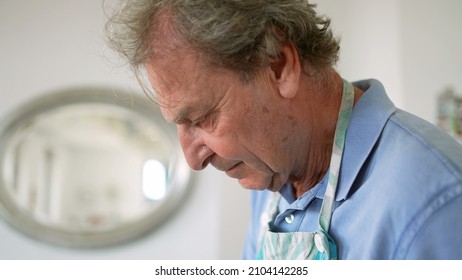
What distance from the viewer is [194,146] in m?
0.59

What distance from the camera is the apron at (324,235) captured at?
53 cm

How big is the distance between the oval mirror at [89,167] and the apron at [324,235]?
88cm

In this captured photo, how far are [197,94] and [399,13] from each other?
0.88 metres

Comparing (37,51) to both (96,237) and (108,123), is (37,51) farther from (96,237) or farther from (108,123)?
(96,237)

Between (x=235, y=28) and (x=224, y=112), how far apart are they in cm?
10

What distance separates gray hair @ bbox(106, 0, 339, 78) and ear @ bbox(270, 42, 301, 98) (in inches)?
0.5

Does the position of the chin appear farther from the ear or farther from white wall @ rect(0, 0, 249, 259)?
white wall @ rect(0, 0, 249, 259)

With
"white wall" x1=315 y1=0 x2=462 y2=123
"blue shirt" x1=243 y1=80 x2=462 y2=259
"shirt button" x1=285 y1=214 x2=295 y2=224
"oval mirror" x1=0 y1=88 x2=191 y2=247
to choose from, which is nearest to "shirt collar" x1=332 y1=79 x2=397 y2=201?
"blue shirt" x1=243 y1=80 x2=462 y2=259

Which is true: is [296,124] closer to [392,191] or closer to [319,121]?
[319,121]

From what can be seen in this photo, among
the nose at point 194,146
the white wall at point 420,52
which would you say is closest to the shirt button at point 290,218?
the nose at point 194,146

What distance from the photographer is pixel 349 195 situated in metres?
0.52

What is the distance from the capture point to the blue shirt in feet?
1.36

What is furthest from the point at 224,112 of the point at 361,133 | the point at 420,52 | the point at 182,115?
the point at 420,52

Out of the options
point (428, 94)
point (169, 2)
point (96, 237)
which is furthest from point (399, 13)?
point (96, 237)
